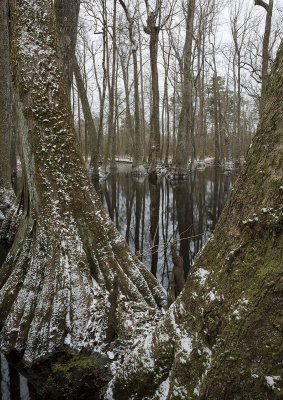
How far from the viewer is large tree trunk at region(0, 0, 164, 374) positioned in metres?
2.67

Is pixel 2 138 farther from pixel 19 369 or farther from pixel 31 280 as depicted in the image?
pixel 19 369

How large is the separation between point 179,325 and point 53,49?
9.78 feet

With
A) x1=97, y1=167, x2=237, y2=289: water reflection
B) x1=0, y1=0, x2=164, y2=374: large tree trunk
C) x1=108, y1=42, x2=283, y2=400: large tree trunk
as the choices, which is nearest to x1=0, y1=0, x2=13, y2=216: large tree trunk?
x1=97, y1=167, x2=237, y2=289: water reflection

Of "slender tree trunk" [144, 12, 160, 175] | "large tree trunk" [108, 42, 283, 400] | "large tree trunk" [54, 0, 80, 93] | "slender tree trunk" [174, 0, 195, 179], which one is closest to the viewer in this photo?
"large tree trunk" [108, 42, 283, 400]

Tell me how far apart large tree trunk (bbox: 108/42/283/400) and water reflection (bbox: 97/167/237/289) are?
8.82 feet

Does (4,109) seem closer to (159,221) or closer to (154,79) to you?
(159,221)

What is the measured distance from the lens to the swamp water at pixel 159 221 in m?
4.29

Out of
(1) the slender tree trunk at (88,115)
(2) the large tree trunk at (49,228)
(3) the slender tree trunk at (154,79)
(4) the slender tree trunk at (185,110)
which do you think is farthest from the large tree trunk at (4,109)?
(4) the slender tree trunk at (185,110)

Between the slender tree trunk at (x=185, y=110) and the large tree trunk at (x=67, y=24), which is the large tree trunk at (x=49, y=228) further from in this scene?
the slender tree trunk at (x=185, y=110)

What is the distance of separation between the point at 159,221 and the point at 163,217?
18.1 inches

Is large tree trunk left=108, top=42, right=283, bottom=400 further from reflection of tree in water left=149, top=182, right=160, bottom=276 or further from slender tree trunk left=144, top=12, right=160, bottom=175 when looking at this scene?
slender tree trunk left=144, top=12, right=160, bottom=175

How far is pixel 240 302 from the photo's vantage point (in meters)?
1.14

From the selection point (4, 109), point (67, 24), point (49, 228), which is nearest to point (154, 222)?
point (49, 228)

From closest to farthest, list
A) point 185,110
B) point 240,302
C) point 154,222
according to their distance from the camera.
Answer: point 240,302 < point 154,222 < point 185,110
